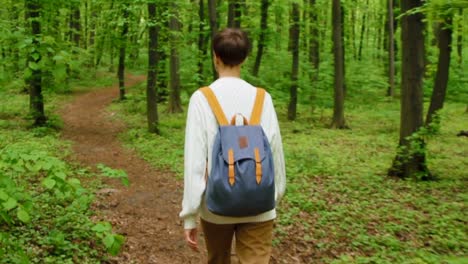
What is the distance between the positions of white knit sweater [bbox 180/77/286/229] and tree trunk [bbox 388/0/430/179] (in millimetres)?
6705

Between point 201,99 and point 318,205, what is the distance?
5.39 m

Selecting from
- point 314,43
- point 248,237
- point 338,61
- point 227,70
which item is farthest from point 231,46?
point 314,43

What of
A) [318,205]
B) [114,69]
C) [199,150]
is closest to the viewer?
[199,150]

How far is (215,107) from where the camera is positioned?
8.85 ft

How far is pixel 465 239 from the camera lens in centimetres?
612

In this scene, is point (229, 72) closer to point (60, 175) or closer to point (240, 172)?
point (240, 172)

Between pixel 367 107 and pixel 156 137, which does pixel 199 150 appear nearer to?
pixel 156 137

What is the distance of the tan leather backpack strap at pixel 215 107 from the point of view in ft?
8.77

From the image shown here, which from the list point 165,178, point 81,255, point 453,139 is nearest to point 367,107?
point 453,139

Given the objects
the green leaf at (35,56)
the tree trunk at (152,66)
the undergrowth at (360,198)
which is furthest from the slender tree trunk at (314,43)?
the green leaf at (35,56)

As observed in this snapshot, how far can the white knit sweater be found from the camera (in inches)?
106

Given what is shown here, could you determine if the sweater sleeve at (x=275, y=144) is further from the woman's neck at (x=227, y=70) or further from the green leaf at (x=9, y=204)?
the green leaf at (x=9, y=204)

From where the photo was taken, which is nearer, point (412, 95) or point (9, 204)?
point (9, 204)

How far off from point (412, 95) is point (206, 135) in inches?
291
